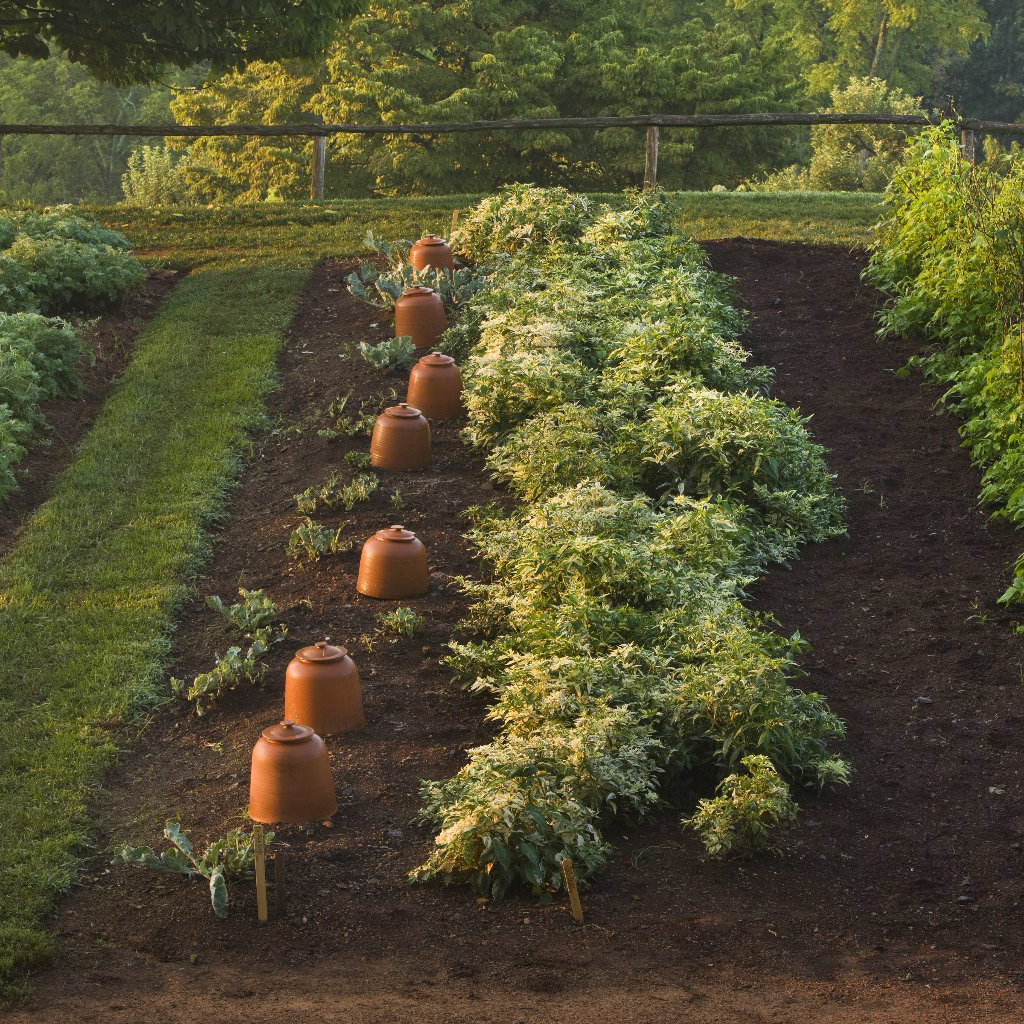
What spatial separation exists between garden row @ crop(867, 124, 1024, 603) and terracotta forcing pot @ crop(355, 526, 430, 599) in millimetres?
2998

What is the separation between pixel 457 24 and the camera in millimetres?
29047

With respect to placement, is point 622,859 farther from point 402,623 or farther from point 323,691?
point 402,623

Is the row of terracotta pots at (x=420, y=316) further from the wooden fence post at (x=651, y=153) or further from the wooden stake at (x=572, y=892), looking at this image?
the wooden stake at (x=572, y=892)

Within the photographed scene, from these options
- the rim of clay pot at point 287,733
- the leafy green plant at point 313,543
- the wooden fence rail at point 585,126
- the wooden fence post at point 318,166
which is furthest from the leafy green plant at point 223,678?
the wooden fence post at point 318,166

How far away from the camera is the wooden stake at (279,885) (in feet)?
15.7

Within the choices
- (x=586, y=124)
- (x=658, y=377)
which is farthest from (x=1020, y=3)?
(x=658, y=377)

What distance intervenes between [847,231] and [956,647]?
8.43 metres

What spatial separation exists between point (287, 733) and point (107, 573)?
2702 millimetres

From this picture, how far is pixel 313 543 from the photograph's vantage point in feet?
25.5

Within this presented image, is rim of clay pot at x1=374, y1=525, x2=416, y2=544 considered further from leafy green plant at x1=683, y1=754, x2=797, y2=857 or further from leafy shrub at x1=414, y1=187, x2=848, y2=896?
leafy green plant at x1=683, y1=754, x2=797, y2=857

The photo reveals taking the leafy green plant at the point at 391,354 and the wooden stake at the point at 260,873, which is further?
the leafy green plant at the point at 391,354

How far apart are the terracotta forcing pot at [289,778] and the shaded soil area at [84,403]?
343 cm

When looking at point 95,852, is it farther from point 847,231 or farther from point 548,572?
point 847,231

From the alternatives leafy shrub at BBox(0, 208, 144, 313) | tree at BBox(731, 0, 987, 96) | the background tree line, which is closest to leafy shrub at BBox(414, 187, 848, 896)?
leafy shrub at BBox(0, 208, 144, 313)
